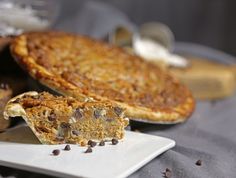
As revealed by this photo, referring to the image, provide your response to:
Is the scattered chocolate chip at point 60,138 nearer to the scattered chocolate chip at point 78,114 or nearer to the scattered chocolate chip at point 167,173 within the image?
the scattered chocolate chip at point 78,114

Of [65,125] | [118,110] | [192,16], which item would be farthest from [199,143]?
[192,16]

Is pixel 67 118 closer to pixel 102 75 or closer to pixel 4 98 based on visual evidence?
pixel 4 98

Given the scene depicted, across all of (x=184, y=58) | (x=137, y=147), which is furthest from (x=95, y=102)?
(x=184, y=58)

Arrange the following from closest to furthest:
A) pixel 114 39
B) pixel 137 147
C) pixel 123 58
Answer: pixel 137 147
pixel 123 58
pixel 114 39

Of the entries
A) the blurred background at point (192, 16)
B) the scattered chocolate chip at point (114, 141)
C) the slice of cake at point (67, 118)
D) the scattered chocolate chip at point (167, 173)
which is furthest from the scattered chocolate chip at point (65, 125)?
the blurred background at point (192, 16)

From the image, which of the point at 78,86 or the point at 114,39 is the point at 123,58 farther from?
the point at 114,39
